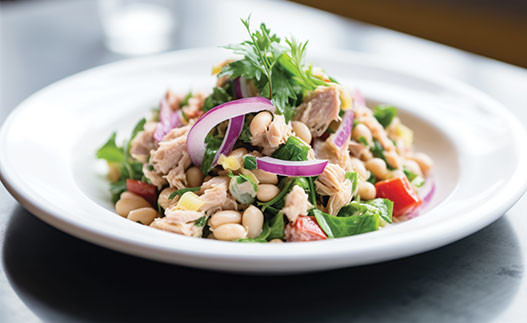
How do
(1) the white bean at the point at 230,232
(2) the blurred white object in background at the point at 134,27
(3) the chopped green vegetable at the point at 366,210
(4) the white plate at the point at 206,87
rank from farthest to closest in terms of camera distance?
(2) the blurred white object in background at the point at 134,27, (3) the chopped green vegetable at the point at 366,210, (1) the white bean at the point at 230,232, (4) the white plate at the point at 206,87

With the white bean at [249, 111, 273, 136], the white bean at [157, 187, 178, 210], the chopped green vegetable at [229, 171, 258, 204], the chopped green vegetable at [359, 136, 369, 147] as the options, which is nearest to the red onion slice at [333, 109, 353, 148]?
the chopped green vegetable at [359, 136, 369, 147]

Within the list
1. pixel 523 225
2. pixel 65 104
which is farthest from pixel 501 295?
pixel 65 104

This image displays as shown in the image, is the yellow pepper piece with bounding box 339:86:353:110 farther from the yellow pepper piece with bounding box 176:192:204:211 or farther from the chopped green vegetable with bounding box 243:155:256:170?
the yellow pepper piece with bounding box 176:192:204:211

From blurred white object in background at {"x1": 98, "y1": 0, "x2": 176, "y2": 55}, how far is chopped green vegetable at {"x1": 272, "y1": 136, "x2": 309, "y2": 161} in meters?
2.67

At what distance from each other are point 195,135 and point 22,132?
2.71 ft

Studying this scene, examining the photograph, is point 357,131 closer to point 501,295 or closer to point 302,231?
point 302,231

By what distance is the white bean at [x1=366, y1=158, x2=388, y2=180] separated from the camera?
2.64 metres

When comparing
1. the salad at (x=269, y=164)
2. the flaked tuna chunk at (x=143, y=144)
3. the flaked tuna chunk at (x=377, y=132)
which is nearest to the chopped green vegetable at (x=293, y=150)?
the salad at (x=269, y=164)

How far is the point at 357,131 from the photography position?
8.77 ft

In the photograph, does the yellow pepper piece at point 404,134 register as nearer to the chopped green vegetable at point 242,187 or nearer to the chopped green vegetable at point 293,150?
the chopped green vegetable at point 293,150

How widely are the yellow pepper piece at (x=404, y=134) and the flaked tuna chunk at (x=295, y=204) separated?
964 mm

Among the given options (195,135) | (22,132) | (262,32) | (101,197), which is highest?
(262,32)

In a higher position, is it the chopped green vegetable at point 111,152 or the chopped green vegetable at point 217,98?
the chopped green vegetable at point 217,98

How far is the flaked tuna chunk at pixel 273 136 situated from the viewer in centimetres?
227
